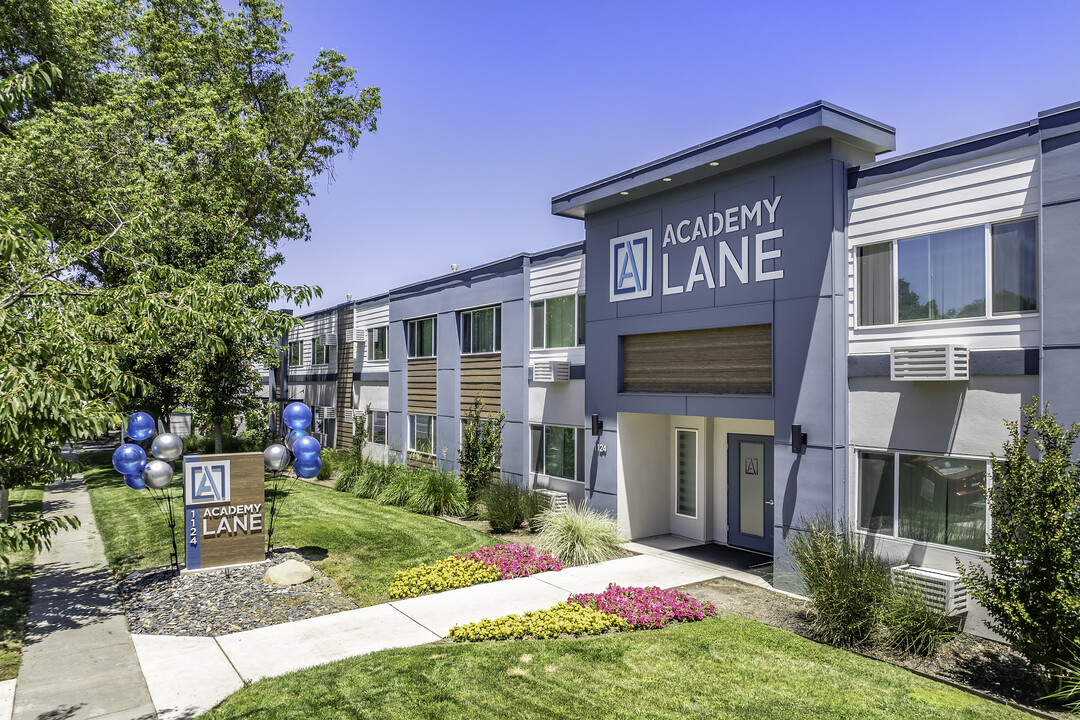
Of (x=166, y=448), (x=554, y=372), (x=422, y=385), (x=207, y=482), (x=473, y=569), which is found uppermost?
(x=554, y=372)

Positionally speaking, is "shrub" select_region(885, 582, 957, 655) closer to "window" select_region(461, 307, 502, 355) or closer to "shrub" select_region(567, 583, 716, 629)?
"shrub" select_region(567, 583, 716, 629)

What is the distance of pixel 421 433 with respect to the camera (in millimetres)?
23250

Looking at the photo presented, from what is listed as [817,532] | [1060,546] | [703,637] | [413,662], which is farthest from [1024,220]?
[413,662]

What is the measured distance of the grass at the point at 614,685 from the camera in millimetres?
6730

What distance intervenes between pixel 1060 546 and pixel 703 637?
4.02 meters

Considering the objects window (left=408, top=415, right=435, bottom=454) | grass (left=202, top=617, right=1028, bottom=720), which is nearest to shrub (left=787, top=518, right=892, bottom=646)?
grass (left=202, top=617, right=1028, bottom=720)

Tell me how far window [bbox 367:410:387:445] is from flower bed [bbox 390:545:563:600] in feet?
43.4

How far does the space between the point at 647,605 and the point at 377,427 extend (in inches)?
714

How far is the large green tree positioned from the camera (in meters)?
19.9

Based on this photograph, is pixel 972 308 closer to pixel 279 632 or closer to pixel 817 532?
pixel 817 532

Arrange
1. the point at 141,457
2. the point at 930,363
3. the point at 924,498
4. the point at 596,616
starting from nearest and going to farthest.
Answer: the point at 930,363 → the point at 596,616 → the point at 924,498 → the point at 141,457

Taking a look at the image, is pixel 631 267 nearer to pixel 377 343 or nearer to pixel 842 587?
pixel 842 587

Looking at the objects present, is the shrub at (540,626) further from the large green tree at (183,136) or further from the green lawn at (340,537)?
the large green tree at (183,136)

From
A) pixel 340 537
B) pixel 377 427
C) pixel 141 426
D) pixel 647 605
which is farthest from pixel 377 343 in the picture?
pixel 647 605
